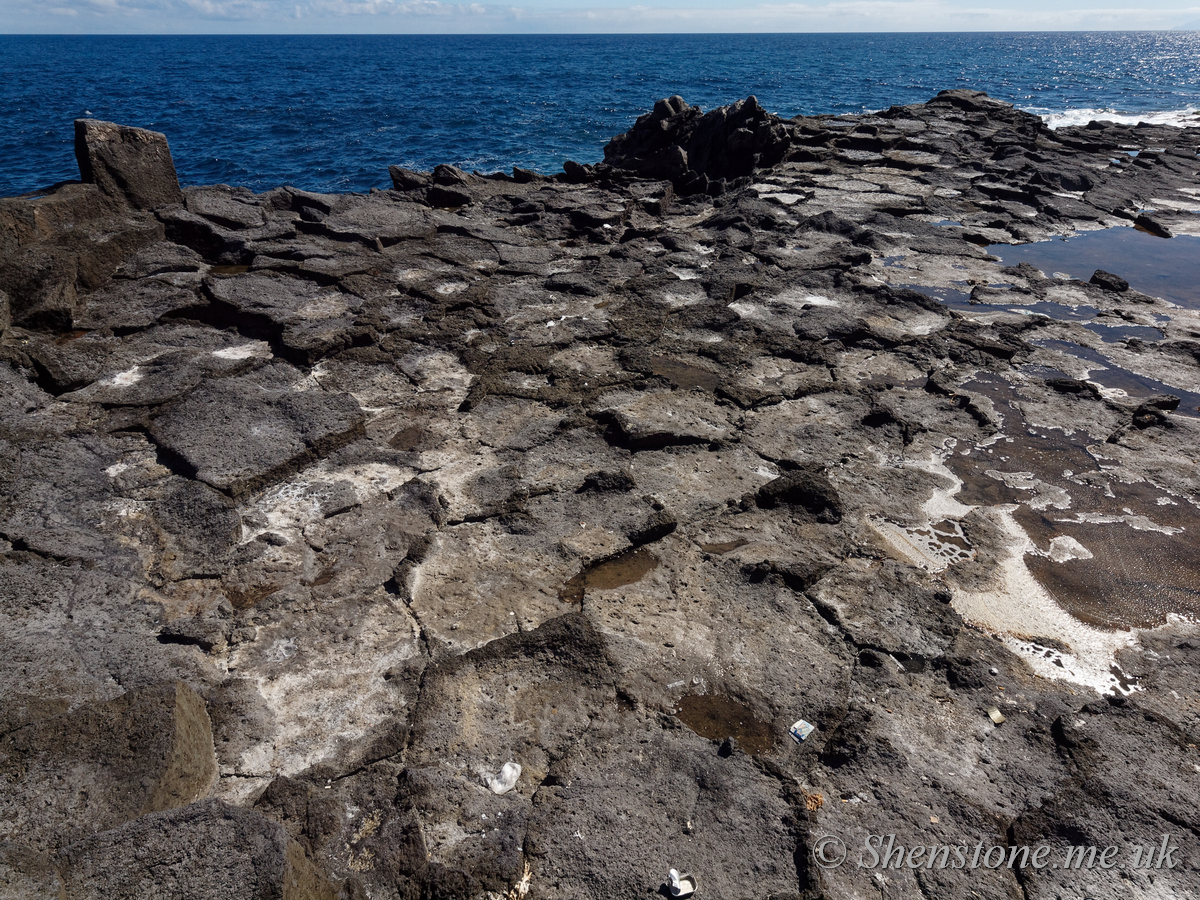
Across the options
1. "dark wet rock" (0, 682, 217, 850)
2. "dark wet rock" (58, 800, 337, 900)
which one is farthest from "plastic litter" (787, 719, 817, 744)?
"dark wet rock" (0, 682, 217, 850)

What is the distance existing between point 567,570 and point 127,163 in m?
7.27

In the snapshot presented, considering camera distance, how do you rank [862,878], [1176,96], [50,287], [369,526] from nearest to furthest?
[862,878], [369,526], [50,287], [1176,96]

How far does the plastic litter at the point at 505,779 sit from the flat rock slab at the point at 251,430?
2338 mm

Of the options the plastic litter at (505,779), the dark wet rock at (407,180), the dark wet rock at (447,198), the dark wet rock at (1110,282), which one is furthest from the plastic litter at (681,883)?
the dark wet rock at (407,180)

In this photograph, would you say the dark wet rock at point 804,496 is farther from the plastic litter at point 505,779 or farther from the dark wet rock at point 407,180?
the dark wet rock at point 407,180

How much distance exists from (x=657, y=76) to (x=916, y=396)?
5123 cm

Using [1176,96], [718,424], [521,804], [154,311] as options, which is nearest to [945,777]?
[521,804]

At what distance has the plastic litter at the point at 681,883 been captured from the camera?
2.15 metres

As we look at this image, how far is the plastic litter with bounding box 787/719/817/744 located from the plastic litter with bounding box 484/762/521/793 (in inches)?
43.5

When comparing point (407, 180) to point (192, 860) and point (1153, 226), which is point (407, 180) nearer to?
point (192, 860)

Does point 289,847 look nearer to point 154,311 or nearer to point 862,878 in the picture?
point 862,878

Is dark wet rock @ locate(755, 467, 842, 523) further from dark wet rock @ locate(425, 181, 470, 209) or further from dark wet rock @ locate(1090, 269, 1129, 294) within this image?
dark wet rock @ locate(425, 181, 470, 209)

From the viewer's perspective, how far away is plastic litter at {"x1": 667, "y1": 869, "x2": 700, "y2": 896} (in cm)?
Result: 215

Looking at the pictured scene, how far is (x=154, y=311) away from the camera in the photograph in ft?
19.3
